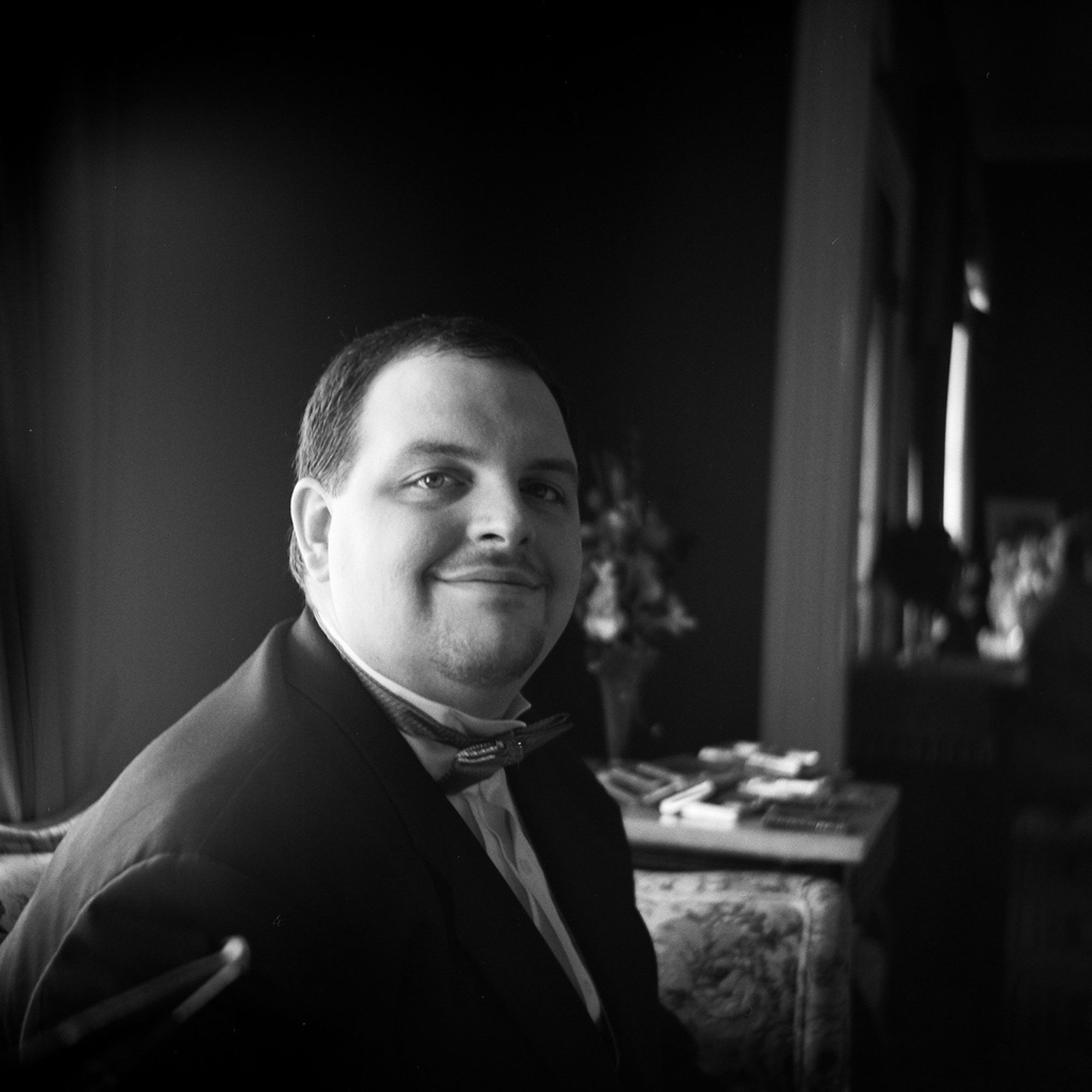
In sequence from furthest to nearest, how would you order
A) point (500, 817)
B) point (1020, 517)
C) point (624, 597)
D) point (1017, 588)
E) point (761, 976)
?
point (1017, 588) < point (624, 597) < point (1020, 517) < point (761, 976) < point (500, 817)

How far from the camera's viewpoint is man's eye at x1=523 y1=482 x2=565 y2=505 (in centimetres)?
93

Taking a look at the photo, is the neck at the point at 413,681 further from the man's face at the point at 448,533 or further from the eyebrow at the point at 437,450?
the eyebrow at the point at 437,450

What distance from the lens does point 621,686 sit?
85.4 inches

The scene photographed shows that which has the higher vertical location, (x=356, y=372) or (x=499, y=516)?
(x=356, y=372)

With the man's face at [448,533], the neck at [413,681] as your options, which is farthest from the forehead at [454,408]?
the neck at [413,681]

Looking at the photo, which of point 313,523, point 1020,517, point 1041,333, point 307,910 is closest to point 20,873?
point 307,910

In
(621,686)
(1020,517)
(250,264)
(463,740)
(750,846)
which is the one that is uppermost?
(250,264)

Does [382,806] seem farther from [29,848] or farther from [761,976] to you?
[761,976]

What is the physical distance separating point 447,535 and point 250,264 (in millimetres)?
326

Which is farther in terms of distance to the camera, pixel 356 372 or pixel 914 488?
pixel 914 488

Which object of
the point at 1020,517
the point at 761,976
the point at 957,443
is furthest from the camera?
the point at 957,443

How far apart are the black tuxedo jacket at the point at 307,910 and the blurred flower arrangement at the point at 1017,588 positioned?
5.15ft

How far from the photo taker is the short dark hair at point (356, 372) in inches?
35.6

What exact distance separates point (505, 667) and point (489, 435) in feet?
0.66
